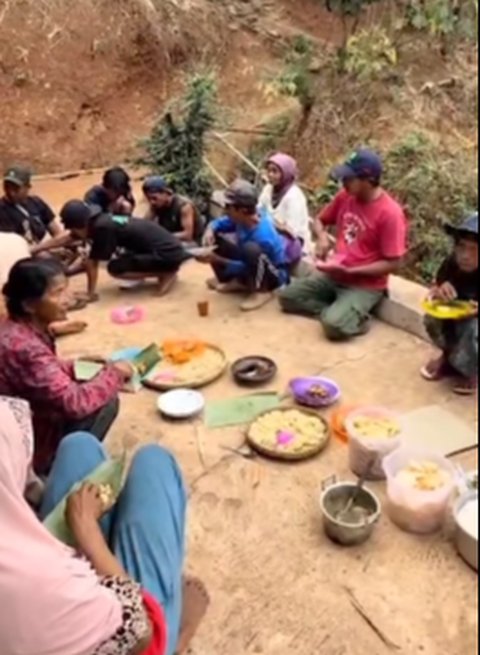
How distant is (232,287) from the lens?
10.2ft

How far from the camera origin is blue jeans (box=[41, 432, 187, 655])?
1271mm

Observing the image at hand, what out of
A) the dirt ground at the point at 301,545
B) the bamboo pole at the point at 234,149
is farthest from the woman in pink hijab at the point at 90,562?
the bamboo pole at the point at 234,149

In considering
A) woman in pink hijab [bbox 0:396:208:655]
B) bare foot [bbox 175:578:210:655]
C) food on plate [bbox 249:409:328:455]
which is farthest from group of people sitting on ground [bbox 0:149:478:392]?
woman in pink hijab [bbox 0:396:208:655]

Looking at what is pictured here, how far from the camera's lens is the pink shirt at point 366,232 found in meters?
2.54

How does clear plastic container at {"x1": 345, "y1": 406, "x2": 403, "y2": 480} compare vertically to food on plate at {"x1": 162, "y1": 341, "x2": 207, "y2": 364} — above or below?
above

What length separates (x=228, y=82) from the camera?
193 inches

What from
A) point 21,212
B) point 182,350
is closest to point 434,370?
point 182,350

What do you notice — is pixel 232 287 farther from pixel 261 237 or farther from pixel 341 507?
pixel 341 507

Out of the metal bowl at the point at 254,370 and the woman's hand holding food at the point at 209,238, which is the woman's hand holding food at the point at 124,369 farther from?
the woman's hand holding food at the point at 209,238

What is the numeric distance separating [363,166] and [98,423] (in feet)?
3.95

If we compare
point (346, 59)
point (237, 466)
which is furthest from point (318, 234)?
point (237, 466)

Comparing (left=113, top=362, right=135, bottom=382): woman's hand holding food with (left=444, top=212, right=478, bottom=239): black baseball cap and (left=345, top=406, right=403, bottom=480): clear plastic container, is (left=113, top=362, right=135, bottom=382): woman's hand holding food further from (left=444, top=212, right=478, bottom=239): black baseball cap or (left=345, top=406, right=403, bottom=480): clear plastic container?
(left=444, top=212, right=478, bottom=239): black baseball cap

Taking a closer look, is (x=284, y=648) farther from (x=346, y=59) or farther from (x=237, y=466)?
(x=346, y=59)

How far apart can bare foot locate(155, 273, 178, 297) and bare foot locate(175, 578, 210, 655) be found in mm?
1664
